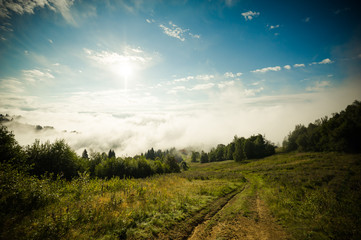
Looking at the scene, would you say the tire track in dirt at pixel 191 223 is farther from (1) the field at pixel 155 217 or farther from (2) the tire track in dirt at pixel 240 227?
(2) the tire track in dirt at pixel 240 227

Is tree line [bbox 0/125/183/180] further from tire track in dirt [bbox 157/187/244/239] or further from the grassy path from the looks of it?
the grassy path

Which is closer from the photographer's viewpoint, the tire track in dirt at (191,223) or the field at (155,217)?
the field at (155,217)

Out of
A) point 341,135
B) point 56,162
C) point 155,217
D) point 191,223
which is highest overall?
point 341,135

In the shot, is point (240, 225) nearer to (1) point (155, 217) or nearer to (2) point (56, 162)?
→ (1) point (155, 217)

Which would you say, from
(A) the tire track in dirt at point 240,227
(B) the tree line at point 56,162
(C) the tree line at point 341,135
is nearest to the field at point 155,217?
(A) the tire track in dirt at point 240,227

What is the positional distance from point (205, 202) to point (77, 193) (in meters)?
12.2

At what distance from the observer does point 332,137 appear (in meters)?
52.8

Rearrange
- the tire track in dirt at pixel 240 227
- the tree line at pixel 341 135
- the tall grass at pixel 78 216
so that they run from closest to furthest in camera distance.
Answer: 1. the tall grass at pixel 78 216
2. the tire track in dirt at pixel 240 227
3. the tree line at pixel 341 135

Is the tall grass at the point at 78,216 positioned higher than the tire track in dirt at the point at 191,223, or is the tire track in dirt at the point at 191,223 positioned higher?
the tall grass at the point at 78,216

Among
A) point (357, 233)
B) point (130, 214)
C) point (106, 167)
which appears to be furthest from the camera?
point (106, 167)

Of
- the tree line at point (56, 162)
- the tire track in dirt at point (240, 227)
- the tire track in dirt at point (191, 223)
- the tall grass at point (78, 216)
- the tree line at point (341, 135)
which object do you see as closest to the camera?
the tall grass at point (78, 216)

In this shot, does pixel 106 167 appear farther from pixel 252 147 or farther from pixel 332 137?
pixel 332 137

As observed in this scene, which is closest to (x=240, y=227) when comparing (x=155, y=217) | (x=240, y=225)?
(x=240, y=225)

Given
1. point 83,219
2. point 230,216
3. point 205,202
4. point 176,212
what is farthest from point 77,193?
point 230,216
